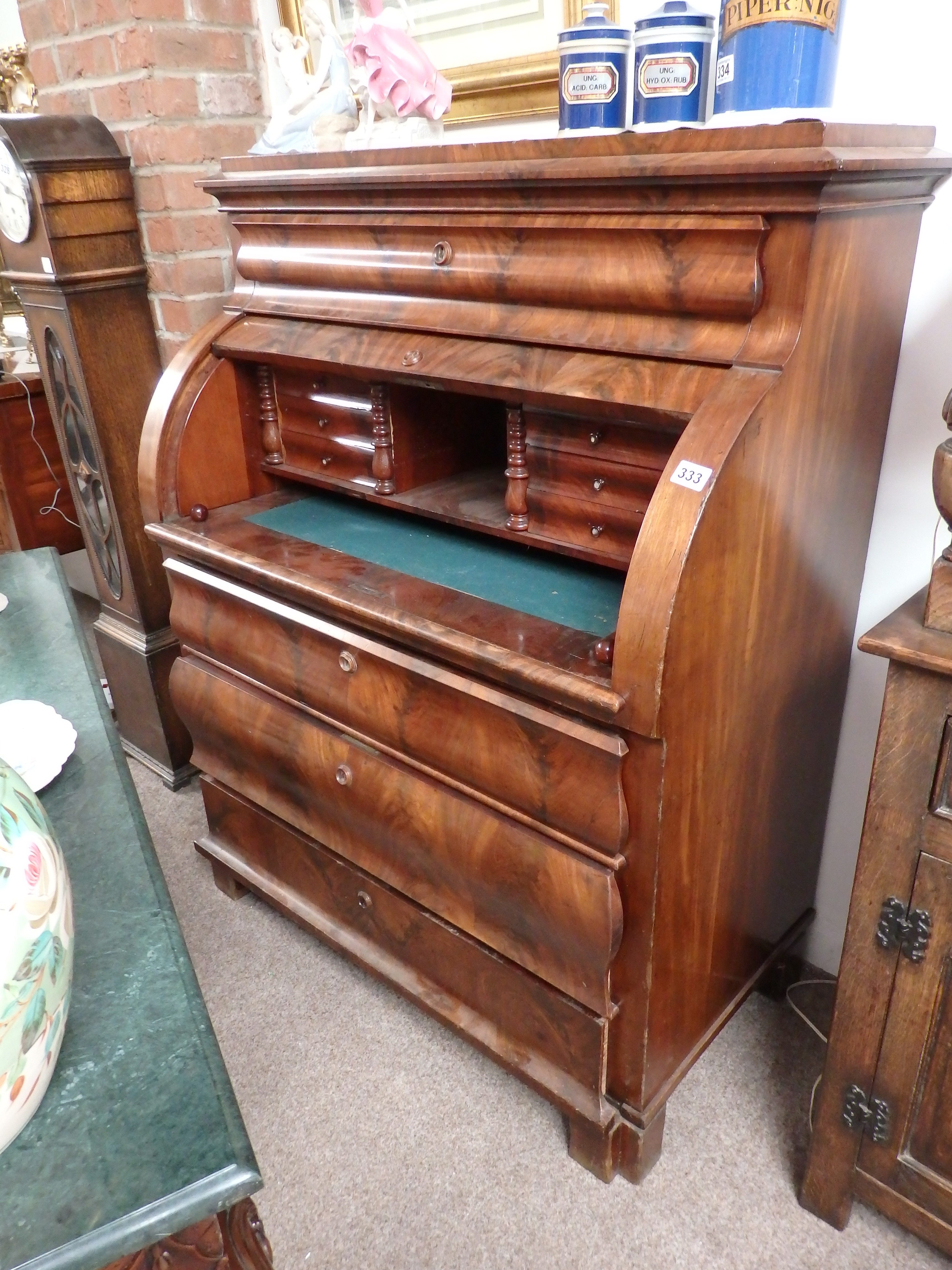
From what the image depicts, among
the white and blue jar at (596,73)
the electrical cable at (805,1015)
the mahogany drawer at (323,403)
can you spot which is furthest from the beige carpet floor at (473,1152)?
the white and blue jar at (596,73)

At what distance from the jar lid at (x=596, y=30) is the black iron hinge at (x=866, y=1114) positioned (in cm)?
144

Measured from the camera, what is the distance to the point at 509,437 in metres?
1.30

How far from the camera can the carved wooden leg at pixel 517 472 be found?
1.29 meters

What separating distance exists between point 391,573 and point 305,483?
20.3 inches

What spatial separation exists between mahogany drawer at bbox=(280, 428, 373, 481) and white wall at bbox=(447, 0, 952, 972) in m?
0.62

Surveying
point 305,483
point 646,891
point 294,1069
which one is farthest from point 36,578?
point 646,891

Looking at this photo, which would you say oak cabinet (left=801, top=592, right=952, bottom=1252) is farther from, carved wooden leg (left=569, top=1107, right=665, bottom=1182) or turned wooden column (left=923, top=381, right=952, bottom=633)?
carved wooden leg (left=569, top=1107, right=665, bottom=1182)

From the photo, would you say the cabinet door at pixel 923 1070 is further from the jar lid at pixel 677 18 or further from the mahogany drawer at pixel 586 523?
the jar lid at pixel 677 18

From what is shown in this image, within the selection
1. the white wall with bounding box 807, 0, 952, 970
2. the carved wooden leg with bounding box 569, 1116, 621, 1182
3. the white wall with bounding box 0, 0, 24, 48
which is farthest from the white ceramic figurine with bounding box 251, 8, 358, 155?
the white wall with bounding box 0, 0, 24, 48

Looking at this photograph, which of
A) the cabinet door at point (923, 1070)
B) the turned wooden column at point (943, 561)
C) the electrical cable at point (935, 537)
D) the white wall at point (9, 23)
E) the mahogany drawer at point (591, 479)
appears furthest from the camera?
the white wall at point (9, 23)

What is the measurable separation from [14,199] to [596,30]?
4.58ft

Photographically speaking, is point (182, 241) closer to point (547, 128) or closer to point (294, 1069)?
point (547, 128)

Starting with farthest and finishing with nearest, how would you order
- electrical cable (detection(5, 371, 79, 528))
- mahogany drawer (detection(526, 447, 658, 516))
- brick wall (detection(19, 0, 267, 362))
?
electrical cable (detection(5, 371, 79, 528)) → brick wall (detection(19, 0, 267, 362)) → mahogany drawer (detection(526, 447, 658, 516))

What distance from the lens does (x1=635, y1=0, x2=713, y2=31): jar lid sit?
112 cm
